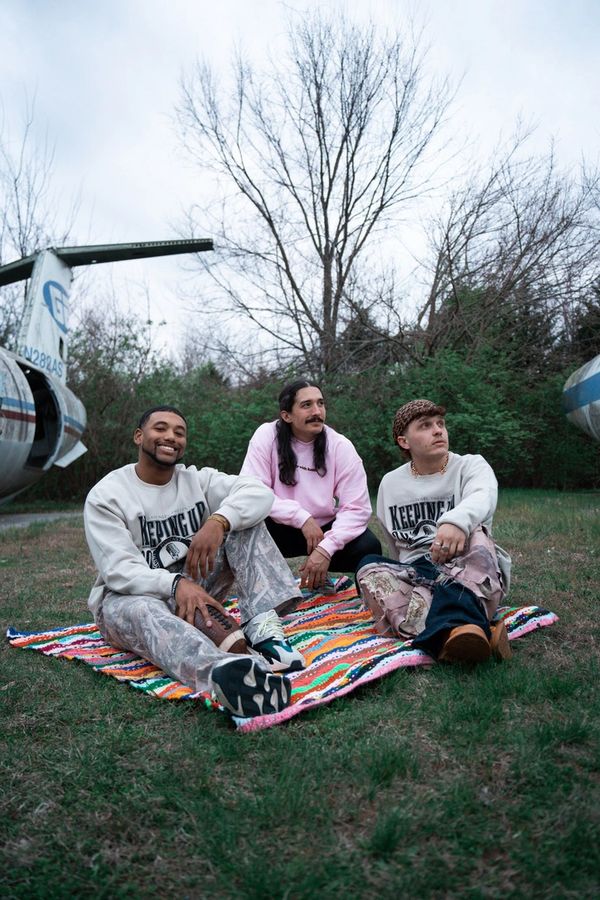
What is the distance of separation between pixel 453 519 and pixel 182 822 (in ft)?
5.26

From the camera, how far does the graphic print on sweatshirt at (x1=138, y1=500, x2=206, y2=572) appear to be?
2.97 m

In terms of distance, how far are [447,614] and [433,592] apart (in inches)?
8.4

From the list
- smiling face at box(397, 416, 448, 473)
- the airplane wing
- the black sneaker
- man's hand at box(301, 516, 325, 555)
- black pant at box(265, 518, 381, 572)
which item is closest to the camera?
the black sneaker

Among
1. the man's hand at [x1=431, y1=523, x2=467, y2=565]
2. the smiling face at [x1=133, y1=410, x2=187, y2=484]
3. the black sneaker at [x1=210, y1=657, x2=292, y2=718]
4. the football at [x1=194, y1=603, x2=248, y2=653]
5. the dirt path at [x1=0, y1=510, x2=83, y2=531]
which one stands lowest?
the black sneaker at [x1=210, y1=657, x2=292, y2=718]

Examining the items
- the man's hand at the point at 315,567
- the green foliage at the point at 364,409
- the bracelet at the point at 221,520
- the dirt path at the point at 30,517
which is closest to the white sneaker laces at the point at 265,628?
the bracelet at the point at 221,520

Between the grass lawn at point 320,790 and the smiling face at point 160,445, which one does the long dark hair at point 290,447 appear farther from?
the grass lawn at point 320,790

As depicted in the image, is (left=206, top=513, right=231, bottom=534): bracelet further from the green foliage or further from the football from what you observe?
the green foliage

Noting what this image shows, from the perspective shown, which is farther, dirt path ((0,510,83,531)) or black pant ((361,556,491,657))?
dirt path ((0,510,83,531))

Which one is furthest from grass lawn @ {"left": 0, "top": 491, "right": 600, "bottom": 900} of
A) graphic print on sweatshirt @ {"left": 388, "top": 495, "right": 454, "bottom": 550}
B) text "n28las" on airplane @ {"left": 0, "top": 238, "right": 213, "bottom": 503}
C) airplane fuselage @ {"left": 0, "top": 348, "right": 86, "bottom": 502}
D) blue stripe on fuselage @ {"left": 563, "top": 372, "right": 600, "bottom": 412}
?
blue stripe on fuselage @ {"left": 563, "top": 372, "right": 600, "bottom": 412}

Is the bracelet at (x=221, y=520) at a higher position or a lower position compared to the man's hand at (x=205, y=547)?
higher

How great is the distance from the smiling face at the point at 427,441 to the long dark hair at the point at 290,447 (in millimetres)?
756

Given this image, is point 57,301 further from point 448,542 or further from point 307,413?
point 448,542

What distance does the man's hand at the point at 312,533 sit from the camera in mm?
3625

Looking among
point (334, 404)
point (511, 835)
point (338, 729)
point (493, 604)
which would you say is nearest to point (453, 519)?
point (493, 604)
